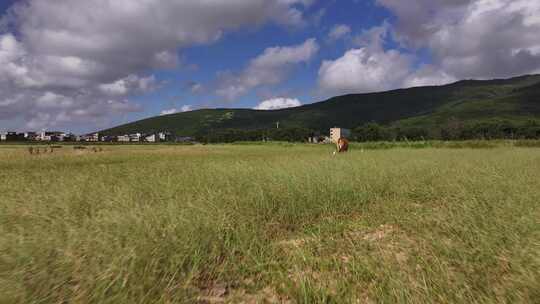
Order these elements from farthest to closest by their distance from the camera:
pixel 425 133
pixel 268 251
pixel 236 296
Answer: pixel 425 133
pixel 268 251
pixel 236 296

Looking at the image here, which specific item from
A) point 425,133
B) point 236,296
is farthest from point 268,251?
point 425,133

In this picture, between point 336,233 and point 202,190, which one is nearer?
point 336,233

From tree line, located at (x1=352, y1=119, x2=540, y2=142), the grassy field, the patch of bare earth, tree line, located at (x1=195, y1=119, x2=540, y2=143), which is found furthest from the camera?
tree line, located at (x1=195, y1=119, x2=540, y2=143)

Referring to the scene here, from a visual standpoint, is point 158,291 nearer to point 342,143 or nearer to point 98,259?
point 98,259

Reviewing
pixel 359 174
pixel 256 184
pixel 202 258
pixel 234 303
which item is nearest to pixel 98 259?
pixel 202 258

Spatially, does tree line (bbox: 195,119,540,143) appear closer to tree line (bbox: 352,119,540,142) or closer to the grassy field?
tree line (bbox: 352,119,540,142)

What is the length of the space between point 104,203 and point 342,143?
1042 inches

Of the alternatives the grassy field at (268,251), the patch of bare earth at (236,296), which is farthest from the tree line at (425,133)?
the patch of bare earth at (236,296)

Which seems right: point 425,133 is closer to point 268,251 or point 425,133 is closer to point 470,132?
point 470,132

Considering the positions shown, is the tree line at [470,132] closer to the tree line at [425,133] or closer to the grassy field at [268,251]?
the tree line at [425,133]

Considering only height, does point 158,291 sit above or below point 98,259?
below

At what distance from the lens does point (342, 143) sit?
2959cm

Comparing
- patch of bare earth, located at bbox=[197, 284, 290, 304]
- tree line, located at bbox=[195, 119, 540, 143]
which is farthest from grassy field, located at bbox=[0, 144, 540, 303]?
tree line, located at bbox=[195, 119, 540, 143]

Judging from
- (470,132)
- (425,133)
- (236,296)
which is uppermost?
(425,133)
